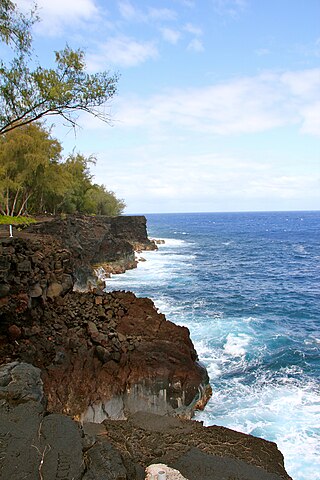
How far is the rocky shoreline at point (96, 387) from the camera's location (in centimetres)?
564

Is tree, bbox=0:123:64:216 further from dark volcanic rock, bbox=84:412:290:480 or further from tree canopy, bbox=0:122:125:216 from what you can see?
dark volcanic rock, bbox=84:412:290:480

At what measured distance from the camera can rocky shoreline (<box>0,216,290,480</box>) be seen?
5637 mm

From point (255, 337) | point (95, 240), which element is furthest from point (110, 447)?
point (95, 240)

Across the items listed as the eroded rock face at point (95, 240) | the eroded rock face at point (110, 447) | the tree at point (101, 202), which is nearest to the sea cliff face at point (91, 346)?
the eroded rock face at point (110, 447)

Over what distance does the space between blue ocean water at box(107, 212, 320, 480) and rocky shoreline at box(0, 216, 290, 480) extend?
2248 millimetres

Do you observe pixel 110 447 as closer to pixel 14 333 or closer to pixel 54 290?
pixel 14 333

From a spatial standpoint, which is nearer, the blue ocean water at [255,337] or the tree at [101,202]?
the blue ocean water at [255,337]

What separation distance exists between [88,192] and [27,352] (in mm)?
47826

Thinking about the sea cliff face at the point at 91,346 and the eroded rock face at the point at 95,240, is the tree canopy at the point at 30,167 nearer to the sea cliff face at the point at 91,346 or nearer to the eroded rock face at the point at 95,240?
the eroded rock face at the point at 95,240

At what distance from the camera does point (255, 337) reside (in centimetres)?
2194

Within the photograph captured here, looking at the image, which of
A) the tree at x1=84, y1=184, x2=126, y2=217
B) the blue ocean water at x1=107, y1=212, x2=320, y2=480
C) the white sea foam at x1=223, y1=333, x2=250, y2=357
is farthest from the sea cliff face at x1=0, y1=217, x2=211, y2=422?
the tree at x1=84, y1=184, x2=126, y2=217

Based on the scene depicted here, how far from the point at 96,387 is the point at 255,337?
1285 centimetres

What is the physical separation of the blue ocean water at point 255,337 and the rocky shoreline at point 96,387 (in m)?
2.25

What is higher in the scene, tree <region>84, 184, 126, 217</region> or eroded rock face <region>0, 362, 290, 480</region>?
→ tree <region>84, 184, 126, 217</region>
